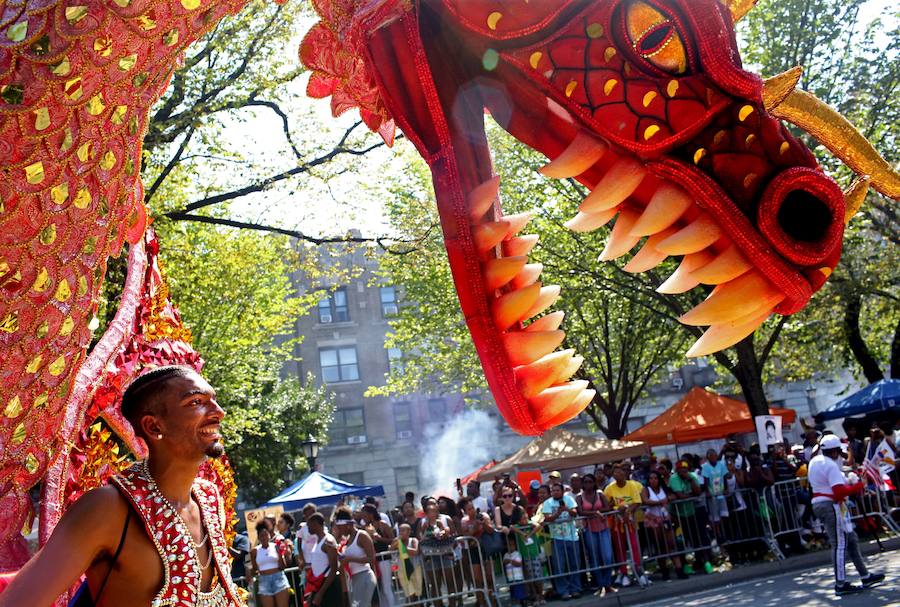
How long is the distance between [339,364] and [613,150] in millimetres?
46985

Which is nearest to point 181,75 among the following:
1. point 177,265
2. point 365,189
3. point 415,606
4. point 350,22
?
point 365,189

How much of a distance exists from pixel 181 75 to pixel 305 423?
28651 millimetres

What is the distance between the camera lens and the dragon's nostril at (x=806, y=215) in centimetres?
167

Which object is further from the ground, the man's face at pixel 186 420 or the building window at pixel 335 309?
the building window at pixel 335 309

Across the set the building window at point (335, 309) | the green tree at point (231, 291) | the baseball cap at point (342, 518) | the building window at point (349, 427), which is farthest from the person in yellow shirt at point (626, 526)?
the building window at point (335, 309)

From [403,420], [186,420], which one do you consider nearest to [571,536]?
[186,420]

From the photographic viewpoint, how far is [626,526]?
1468 cm

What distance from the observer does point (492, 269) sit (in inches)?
68.6

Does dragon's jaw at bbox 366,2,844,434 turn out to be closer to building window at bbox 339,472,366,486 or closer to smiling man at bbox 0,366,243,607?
smiling man at bbox 0,366,243,607

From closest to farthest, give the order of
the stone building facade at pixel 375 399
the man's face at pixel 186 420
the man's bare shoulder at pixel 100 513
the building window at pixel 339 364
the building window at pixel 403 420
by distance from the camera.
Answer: the man's bare shoulder at pixel 100 513, the man's face at pixel 186 420, the stone building facade at pixel 375 399, the building window at pixel 339 364, the building window at pixel 403 420

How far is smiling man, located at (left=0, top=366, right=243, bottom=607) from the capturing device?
188 centimetres

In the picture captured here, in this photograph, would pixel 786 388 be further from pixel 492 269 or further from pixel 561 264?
pixel 492 269

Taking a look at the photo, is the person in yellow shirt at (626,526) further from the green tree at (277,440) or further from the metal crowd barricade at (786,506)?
the green tree at (277,440)

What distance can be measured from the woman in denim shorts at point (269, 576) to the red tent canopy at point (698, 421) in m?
12.5
